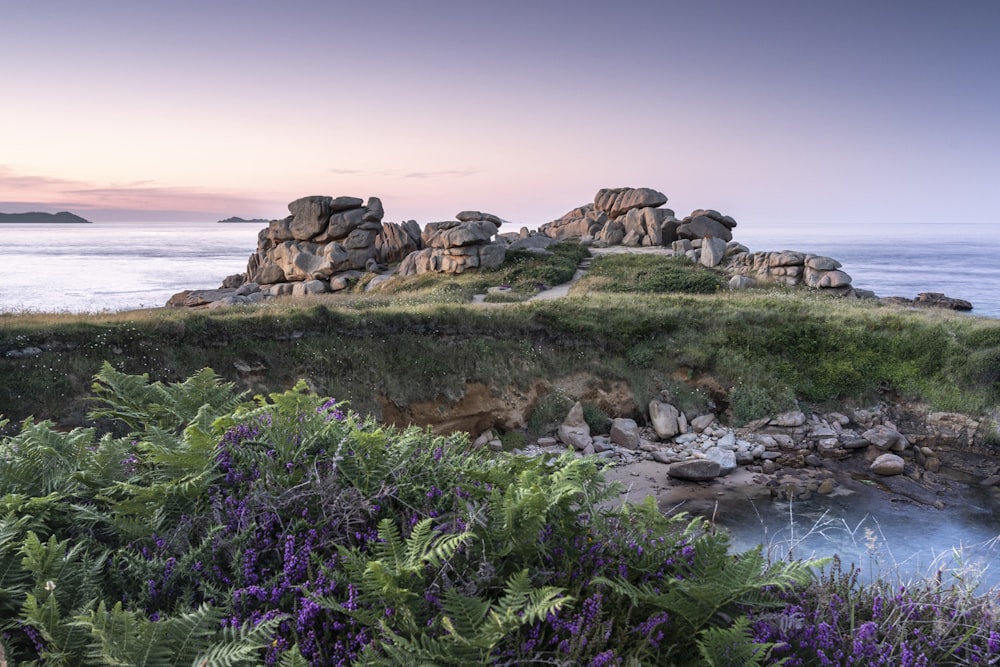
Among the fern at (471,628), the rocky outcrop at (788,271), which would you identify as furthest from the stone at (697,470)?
the rocky outcrop at (788,271)

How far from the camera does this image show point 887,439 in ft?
55.2

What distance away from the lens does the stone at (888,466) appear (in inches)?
611

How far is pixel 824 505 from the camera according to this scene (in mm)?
13953

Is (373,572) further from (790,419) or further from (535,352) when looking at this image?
(790,419)

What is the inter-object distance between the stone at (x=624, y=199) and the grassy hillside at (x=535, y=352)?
35388 mm

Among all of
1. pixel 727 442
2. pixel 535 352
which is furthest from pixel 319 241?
pixel 727 442

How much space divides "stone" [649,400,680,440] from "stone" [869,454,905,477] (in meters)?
5.09

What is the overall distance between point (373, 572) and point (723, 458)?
15.3 m

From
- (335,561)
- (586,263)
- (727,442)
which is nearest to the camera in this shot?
(335,561)

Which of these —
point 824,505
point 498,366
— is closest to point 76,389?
point 498,366

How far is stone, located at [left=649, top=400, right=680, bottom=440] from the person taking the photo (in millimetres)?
17797

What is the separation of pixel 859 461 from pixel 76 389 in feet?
65.1

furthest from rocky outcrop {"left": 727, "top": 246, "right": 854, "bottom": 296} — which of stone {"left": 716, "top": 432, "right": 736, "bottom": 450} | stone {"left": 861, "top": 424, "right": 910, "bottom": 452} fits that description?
stone {"left": 716, "top": 432, "right": 736, "bottom": 450}

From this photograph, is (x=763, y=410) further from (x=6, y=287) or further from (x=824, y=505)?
(x=6, y=287)
